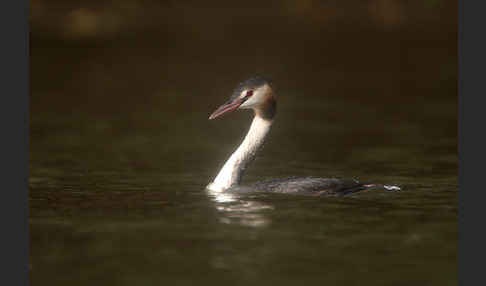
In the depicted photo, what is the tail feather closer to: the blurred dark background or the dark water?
the dark water

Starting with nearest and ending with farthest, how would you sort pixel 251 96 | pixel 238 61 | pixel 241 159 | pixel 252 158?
pixel 251 96, pixel 241 159, pixel 252 158, pixel 238 61

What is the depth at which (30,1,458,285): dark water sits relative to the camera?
12961mm

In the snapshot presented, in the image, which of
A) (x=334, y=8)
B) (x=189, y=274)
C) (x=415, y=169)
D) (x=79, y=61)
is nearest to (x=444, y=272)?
(x=189, y=274)

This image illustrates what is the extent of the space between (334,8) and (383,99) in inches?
756

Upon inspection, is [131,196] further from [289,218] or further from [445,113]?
[445,113]

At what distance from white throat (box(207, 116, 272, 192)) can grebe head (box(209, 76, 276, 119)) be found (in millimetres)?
310

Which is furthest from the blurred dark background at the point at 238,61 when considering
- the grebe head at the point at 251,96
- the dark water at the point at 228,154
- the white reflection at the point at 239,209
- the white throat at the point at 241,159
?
the white reflection at the point at 239,209

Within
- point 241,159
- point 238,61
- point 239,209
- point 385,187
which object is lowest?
Result: point 239,209

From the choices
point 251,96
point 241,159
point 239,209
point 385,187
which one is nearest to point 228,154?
point 241,159

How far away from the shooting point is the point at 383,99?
28.6 metres

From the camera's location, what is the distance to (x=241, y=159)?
1745cm

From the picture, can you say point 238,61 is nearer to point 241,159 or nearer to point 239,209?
point 241,159

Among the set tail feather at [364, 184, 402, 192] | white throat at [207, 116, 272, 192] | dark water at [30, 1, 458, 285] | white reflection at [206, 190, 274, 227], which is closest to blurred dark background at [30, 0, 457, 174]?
dark water at [30, 1, 458, 285]

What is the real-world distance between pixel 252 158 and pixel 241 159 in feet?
0.68
